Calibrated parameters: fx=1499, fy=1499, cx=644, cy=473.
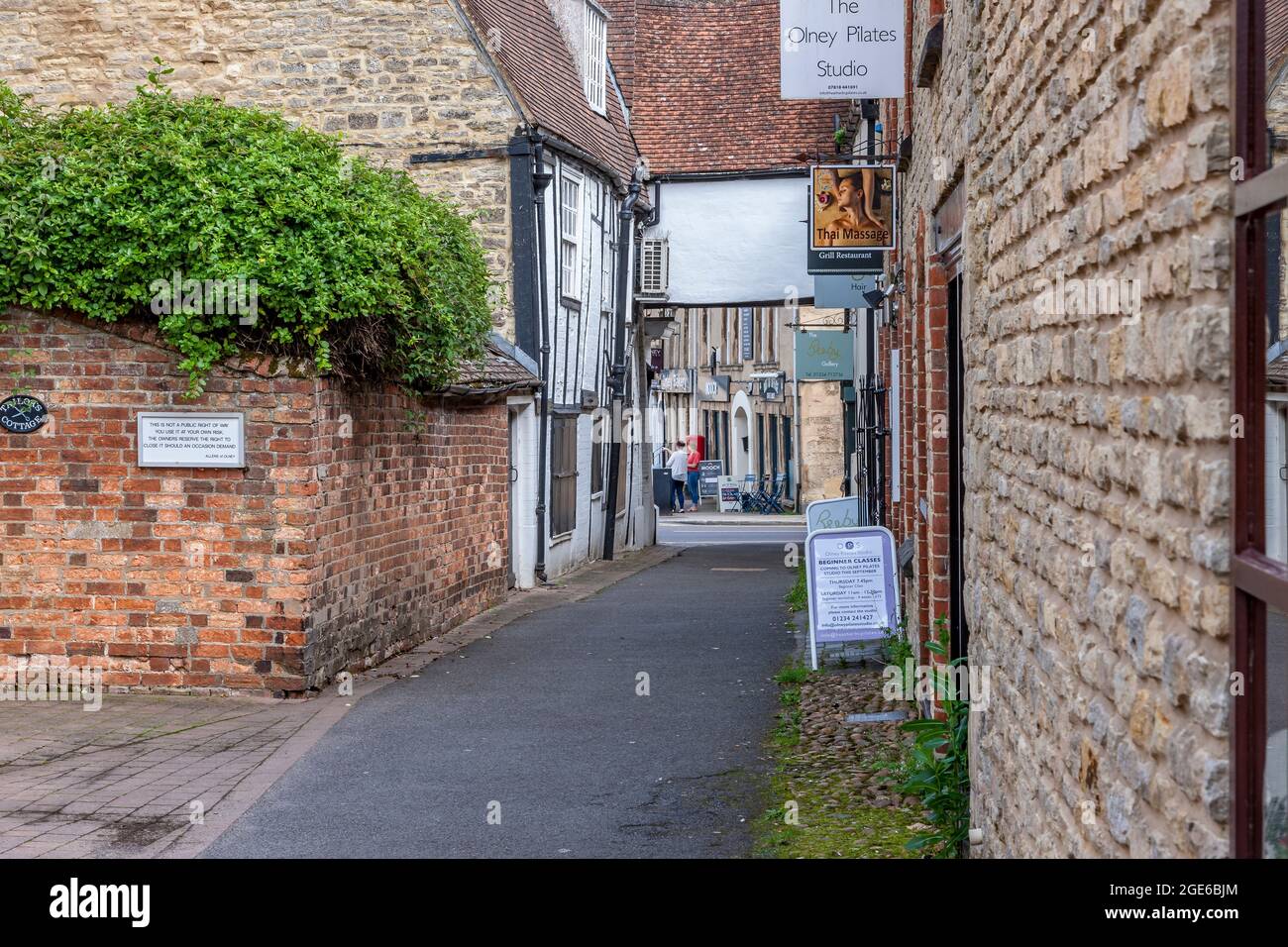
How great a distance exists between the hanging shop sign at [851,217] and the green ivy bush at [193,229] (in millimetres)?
4459

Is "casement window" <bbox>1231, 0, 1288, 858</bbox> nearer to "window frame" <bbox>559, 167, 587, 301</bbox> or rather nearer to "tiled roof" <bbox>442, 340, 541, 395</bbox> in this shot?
"tiled roof" <bbox>442, 340, 541, 395</bbox>

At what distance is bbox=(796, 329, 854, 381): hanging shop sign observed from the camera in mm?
20656

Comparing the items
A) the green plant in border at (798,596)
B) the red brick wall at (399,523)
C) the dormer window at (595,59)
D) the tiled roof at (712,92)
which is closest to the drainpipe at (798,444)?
the tiled roof at (712,92)

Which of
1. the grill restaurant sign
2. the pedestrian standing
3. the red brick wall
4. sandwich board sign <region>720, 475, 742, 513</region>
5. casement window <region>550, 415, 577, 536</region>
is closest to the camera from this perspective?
the red brick wall

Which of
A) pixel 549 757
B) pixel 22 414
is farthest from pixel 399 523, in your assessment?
pixel 549 757

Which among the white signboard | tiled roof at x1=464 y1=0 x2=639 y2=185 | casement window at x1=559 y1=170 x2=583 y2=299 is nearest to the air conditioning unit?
tiled roof at x1=464 y1=0 x2=639 y2=185

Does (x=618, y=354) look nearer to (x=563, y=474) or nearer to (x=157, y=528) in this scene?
(x=563, y=474)

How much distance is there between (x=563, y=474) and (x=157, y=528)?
10084 millimetres

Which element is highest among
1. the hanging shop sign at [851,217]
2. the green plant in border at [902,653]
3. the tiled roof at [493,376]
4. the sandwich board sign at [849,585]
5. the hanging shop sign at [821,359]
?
the hanging shop sign at [851,217]

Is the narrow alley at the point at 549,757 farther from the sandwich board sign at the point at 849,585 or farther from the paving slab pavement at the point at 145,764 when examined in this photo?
the sandwich board sign at the point at 849,585

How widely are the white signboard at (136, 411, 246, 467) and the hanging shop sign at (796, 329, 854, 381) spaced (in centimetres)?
1192

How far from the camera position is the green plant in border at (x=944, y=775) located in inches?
237
